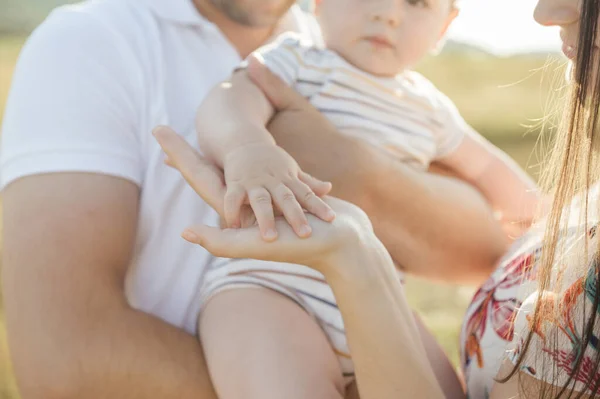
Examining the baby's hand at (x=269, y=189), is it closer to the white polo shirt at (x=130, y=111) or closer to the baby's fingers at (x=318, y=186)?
the baby's fingers at (x=318, y=186)

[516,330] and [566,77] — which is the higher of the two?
[566,77]

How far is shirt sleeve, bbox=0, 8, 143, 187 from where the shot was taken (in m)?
1.70

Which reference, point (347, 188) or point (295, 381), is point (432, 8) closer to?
point (347, 188)

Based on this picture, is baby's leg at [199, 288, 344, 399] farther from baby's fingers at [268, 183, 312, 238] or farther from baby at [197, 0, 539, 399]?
baby's fingers at [268, 183, 312, 238]

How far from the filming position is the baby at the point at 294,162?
134cm

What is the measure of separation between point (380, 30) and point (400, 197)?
412 millimetres

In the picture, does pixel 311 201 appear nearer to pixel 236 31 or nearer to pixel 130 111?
pixel 130 111

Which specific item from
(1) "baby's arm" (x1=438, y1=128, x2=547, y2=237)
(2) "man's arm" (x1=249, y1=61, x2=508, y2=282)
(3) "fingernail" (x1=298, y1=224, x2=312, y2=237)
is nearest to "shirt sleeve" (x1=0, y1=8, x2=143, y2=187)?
(2) "man's arm" (x1=249, y1=61, x2=508, y2=282)

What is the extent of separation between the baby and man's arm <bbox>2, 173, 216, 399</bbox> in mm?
105

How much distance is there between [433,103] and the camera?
2008 mm

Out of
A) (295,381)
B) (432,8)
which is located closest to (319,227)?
(295,381)

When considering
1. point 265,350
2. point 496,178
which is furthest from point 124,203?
point 496,178

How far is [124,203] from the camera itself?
1725 mm

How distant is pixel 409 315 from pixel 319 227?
245 mm
